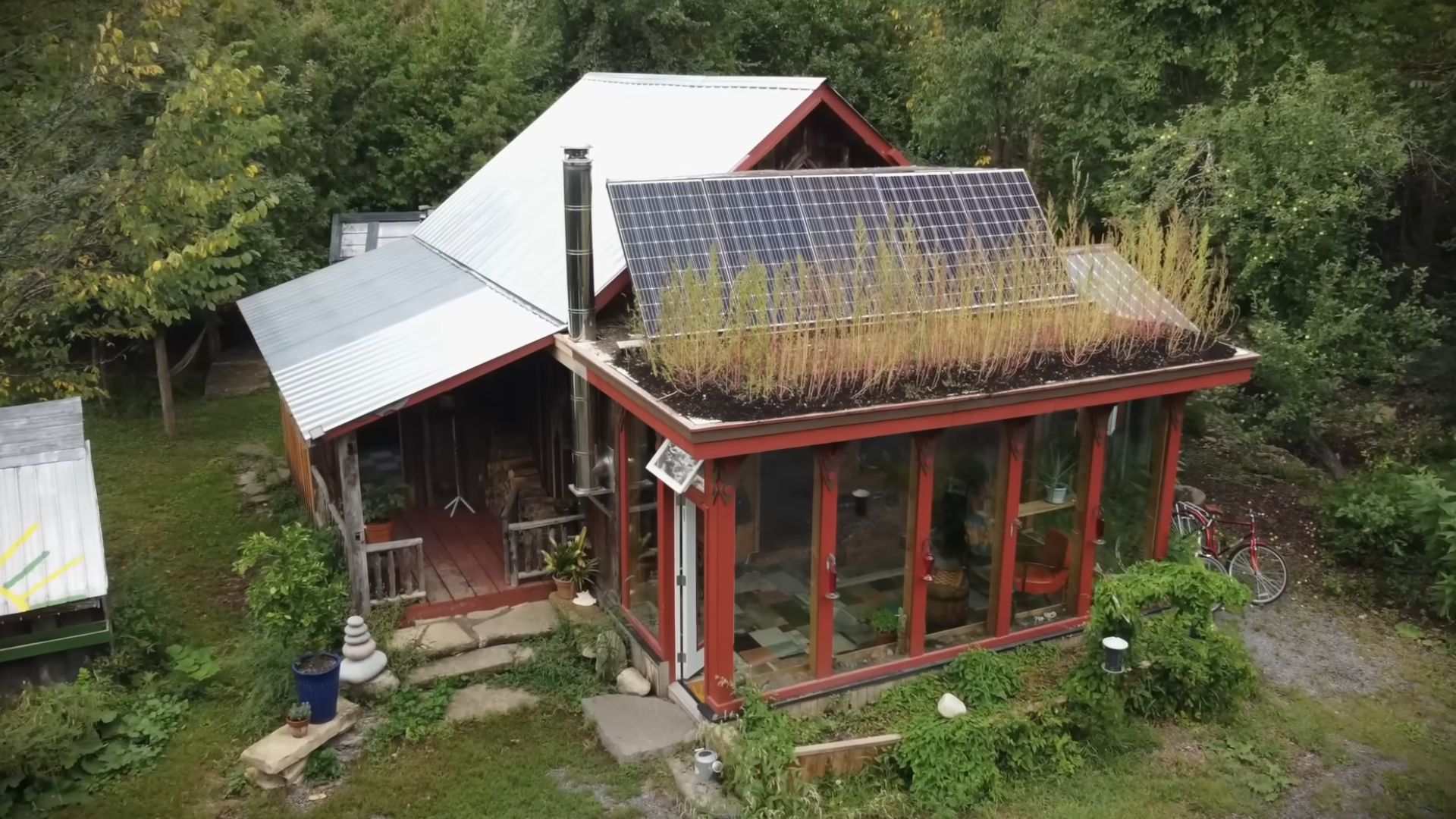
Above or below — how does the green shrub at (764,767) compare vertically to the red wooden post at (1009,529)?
below

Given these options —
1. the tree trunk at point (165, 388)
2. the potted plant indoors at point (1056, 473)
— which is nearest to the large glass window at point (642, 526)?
the potted plant indoors at point (1056, 473)

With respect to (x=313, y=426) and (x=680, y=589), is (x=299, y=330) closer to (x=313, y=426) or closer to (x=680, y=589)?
(x=313, y=426)

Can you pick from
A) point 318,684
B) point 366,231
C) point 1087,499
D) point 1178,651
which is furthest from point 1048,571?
point 366,231

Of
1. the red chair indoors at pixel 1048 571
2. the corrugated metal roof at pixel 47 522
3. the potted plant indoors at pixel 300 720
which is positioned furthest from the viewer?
the red chair indoors at pixel 1048 571

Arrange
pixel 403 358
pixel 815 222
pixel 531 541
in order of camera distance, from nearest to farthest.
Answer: pixel 815 222 < pixel 403 358 < pixel 531 541

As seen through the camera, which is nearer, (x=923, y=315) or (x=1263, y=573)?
(x=923, y=315)

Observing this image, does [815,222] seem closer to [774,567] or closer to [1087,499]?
[774,567]

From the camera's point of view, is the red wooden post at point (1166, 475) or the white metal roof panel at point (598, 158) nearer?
the red wooden post at point (1166, 475)

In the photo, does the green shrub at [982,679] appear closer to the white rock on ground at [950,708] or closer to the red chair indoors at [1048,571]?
the white rock on ground at [950,708]
